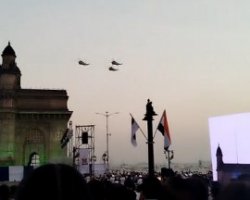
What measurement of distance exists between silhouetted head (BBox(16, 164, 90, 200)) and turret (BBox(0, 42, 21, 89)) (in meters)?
66.8

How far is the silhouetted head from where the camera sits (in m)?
2.62

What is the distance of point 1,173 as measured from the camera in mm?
39875

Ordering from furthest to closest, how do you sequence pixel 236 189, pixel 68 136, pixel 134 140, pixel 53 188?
pixel 68 136 → pixel 134 140 → pixel 236 189 → pixel 53 188

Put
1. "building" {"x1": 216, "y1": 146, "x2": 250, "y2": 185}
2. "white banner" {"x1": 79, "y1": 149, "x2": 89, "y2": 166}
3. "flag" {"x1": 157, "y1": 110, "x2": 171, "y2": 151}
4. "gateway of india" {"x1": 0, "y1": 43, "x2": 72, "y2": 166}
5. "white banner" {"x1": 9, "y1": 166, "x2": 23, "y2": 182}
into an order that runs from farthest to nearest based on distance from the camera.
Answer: "gateway of india" {"x1": 0, "y1": 43, "x2": 72, "y2": 166} → "white banner" {"x1": 79, "y1": 149, "x2": 89, "y2": 166} → "white banner" {"x1": 9, "y1": 166, "x2": 23, "y2": 182} → "building" {"x1": 216, "y1": 146, "x2": 250, "y2": 185} → "flag" {"x1": 157, "y1": 110, "x2": 171, "y2": 151}

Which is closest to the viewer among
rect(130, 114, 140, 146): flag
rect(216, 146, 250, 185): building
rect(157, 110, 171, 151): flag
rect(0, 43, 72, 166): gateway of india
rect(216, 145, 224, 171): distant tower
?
rect(157, 110, 171, 151): flag

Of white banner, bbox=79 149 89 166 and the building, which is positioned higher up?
white banner, bbox=79 149 89 166

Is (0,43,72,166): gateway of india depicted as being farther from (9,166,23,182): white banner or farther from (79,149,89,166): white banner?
(9,166,23,182): white banner

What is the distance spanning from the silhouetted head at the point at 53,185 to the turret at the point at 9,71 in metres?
66.8

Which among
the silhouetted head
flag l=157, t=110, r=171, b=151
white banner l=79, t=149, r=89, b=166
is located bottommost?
the silhouetted head

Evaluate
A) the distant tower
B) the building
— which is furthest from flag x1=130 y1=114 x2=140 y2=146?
the distant tower

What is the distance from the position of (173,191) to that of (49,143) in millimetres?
63383

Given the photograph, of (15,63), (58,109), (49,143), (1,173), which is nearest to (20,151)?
(49,143)

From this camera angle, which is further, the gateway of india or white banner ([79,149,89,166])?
the gateway of india

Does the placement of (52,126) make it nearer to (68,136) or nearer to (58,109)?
(58,109)
